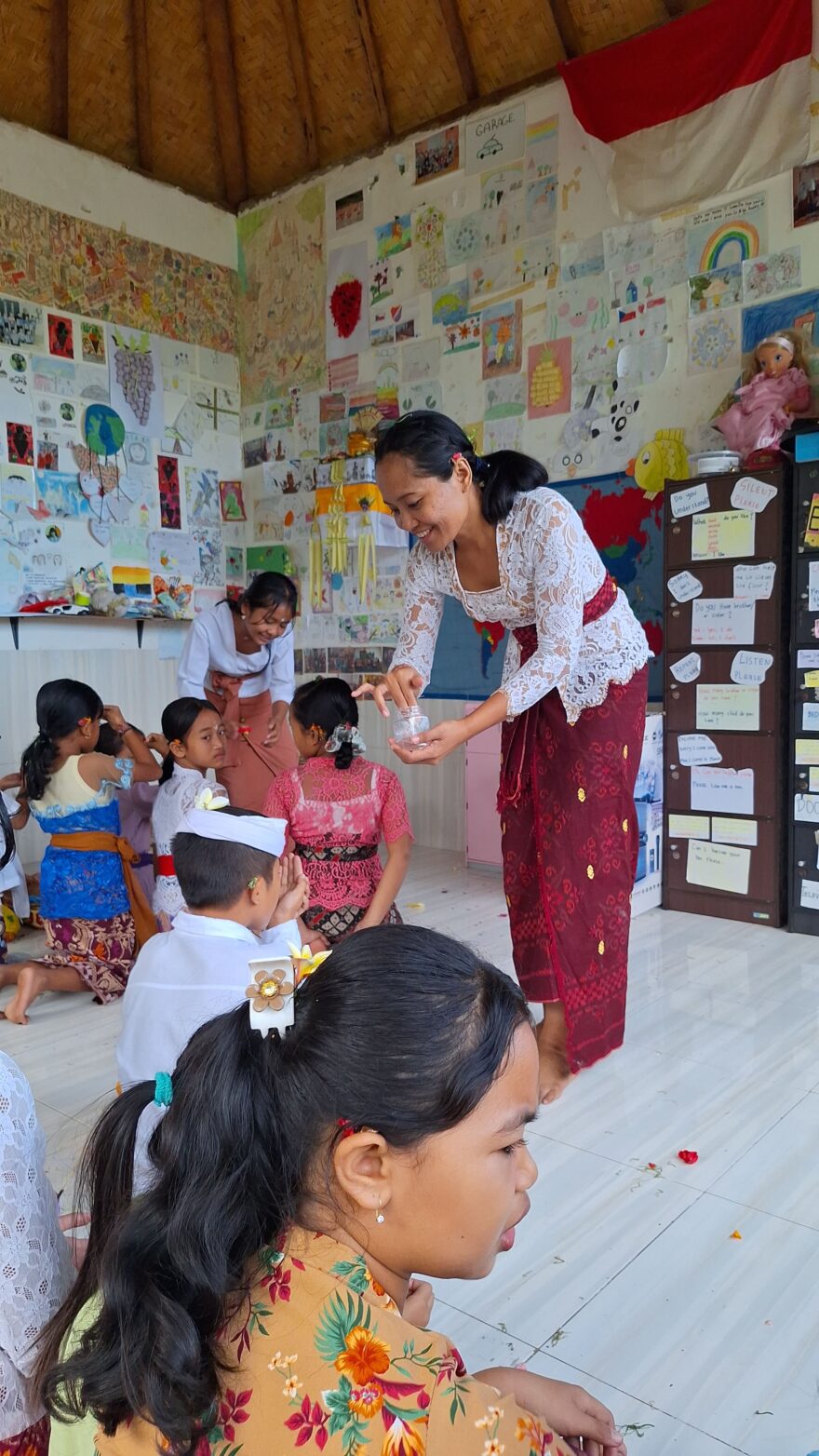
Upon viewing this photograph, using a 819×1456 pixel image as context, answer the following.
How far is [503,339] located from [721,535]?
1784 millimetres

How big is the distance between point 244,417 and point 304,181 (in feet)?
4.57

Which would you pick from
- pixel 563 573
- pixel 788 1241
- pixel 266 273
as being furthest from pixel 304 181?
pixel 788 1241

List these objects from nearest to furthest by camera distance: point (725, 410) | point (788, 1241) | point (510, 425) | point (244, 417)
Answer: point (788, 1241)
point (725, 410)
point (510, 425)
point (244, 417)

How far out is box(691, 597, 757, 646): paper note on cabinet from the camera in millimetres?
3566

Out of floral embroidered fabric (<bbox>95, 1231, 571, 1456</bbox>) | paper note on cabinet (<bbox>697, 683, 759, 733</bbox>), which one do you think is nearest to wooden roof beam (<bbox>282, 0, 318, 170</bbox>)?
paper note on cabinet (<bbox>697, 683, 759, 733</bbox>)

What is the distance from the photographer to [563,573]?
2094 millimetres

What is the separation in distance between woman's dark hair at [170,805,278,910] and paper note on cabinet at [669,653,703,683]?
2451 mm

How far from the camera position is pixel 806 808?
3.48 metres

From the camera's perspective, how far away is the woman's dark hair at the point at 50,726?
318 centimetres

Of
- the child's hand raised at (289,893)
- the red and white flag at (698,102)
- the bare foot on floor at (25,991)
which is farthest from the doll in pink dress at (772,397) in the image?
the bare foot on floor at (25,991)

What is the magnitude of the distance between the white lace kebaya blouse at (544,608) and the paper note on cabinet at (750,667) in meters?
1.35

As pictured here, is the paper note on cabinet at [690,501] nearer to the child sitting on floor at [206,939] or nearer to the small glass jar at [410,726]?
the small glass jar at [410,726]

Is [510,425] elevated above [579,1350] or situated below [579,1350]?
above

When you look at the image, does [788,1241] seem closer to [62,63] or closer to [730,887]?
[730,887]
